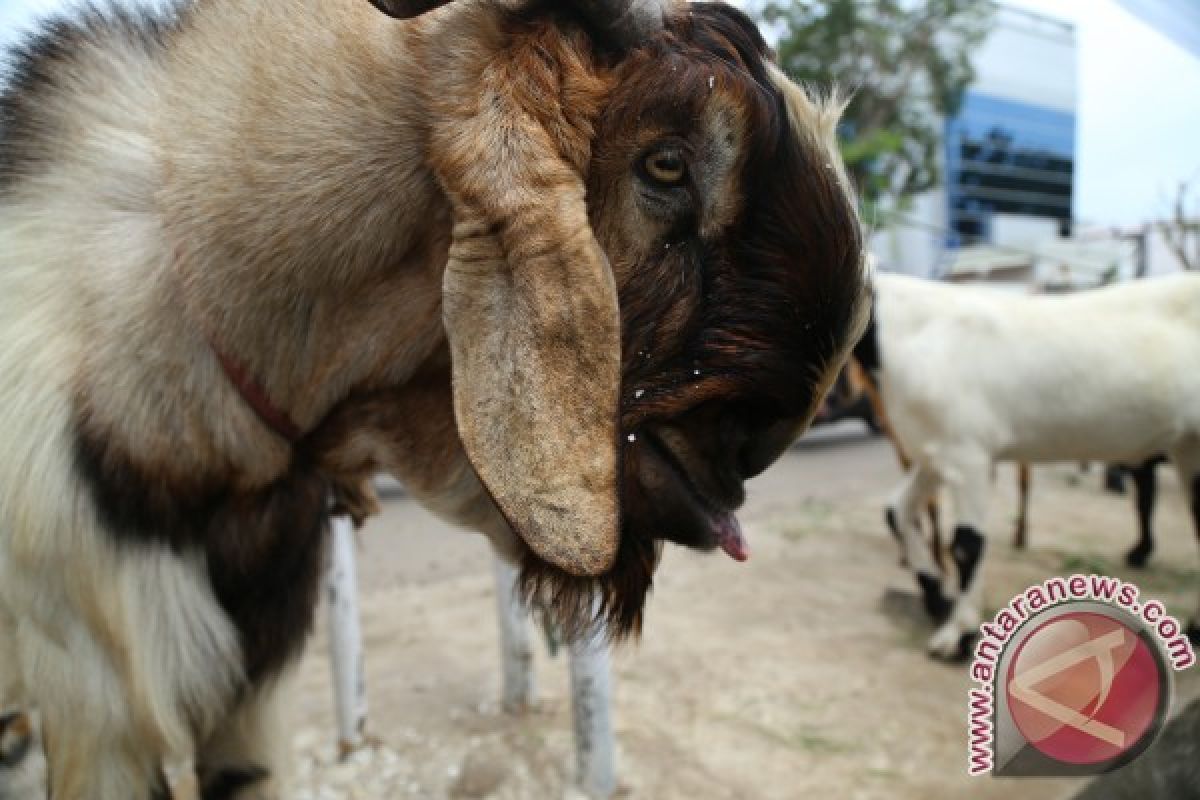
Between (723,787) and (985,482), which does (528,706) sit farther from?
(985,482)

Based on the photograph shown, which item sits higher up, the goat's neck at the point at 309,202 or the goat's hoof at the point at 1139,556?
the goat's neck at the point at 309,202

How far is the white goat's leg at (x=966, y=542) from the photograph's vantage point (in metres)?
4.68

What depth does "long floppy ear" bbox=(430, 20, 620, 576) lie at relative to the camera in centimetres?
109

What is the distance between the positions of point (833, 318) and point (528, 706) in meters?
3.12

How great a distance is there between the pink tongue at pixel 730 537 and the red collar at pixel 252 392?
2.41 ft

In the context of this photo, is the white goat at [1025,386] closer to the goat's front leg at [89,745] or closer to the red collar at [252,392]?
the red collar at [252,392]

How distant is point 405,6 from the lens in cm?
113

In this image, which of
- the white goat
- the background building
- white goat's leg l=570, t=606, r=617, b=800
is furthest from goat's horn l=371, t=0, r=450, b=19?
the background building

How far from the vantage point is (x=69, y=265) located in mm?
1410

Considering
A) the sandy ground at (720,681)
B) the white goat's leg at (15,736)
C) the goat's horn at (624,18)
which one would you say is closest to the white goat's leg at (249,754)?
the sandy ground at (720,681)

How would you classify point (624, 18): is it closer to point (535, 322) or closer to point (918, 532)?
point (535, 322)

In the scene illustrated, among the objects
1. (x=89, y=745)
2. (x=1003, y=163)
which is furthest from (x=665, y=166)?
(x=1003, y=163)

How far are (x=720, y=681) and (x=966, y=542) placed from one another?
1676 mm

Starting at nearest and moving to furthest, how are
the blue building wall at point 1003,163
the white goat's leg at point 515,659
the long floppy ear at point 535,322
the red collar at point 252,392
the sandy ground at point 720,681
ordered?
the long floppy ear at point 535,322
the red collar at point 252,392
the sandy ground at point 720,681
the white goat's leg at point 515,659
the blue building wall at point 1003,163
